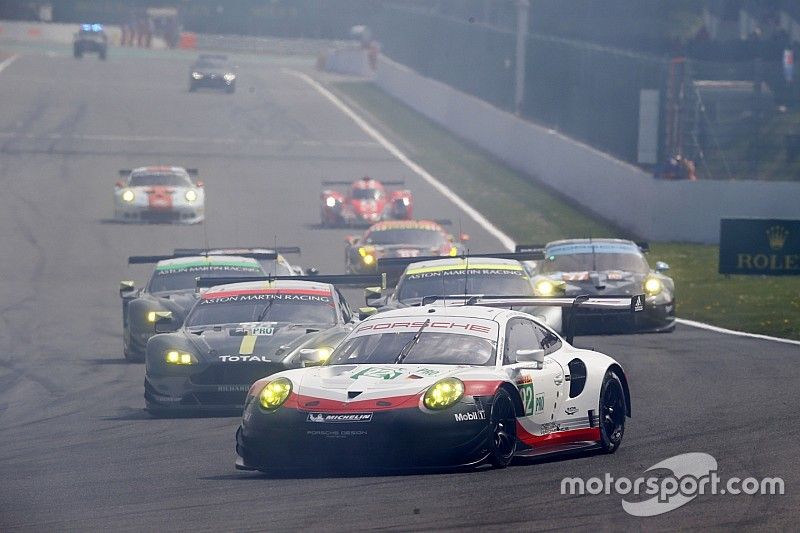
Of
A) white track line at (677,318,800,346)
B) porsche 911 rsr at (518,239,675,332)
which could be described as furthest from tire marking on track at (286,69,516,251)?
porsche 911 rsr at (518,239,675,332)

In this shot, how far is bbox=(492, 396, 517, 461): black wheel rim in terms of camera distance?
387 inches

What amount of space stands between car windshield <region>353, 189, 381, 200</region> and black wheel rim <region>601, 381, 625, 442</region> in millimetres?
23683

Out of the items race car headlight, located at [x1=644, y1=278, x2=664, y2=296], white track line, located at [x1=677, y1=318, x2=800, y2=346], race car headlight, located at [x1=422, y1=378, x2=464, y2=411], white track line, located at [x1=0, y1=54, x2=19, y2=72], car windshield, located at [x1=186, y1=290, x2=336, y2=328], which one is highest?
race car headlight, located at [x1=422, y1=378, x2=464, y2=411]

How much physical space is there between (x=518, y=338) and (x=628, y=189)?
22.5 meters

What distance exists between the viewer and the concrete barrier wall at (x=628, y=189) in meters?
30.5

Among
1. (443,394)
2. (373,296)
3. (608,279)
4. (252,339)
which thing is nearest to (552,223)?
(608,279)

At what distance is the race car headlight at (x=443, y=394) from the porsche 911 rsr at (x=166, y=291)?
7.64 metres

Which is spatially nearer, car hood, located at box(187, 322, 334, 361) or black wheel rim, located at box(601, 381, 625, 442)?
black wheel rim, located at box(601, 381, 625, 442)

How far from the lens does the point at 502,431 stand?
9.95 m

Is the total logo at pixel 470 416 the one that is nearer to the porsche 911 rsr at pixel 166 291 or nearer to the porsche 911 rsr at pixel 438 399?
the porsche 911 rsr at pixel 438 399

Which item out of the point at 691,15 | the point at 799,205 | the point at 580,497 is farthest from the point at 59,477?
the point at 691,15

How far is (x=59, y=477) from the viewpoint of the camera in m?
10.4

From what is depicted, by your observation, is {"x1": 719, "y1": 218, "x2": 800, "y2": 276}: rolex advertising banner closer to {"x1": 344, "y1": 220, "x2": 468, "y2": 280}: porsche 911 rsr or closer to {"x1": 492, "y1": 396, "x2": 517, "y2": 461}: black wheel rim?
{"x1": 344, "y1": 220, "x2": 468, "y2": 280}: porsche 911 rsr

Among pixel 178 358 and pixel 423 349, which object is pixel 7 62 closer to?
pixel 178 358
